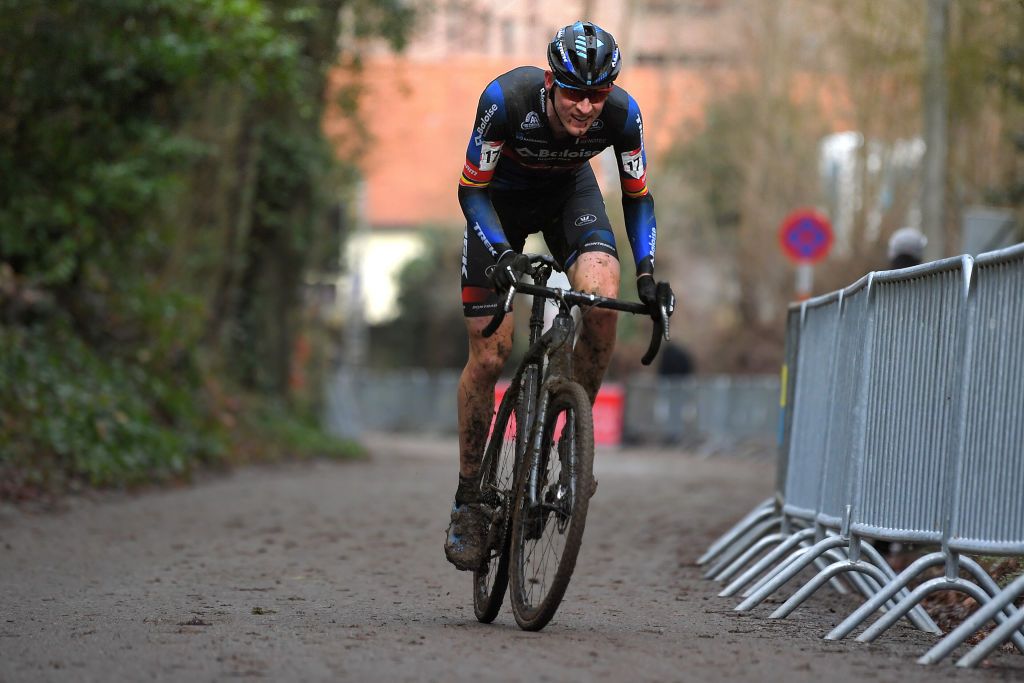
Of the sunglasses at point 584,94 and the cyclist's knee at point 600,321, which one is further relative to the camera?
the cyclist's knee at point 600,321

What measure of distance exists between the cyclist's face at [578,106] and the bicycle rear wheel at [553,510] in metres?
1.06

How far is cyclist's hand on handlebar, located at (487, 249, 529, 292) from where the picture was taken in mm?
6258

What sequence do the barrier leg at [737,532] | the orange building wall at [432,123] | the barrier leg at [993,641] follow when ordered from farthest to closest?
1. the orange building wall at [432,123]
2. the barrier leg at [737,532]
3. the barrier leg at [993,641]

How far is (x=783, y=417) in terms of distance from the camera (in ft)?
32.6

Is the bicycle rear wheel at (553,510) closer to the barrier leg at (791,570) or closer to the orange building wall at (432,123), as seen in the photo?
the barrier leg at (791,570)

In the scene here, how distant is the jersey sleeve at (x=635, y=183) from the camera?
6.77 metres

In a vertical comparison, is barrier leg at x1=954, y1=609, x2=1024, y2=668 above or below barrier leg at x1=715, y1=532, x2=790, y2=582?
above

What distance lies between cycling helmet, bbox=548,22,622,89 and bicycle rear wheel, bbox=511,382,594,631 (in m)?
1.18

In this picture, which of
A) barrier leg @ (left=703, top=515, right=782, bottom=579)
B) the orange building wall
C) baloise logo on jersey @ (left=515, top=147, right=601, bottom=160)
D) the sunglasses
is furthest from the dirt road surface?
the orange building wall

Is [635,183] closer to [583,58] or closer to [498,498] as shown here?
[583,58]

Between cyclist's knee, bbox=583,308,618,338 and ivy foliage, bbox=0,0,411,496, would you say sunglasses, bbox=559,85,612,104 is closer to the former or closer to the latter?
cyclist's knee, bbox=583,308,618,338

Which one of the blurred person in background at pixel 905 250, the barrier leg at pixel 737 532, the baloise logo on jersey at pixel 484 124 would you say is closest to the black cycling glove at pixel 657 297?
the baloise logo on jersey at pixel 484 124

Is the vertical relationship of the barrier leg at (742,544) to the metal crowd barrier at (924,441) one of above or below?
below

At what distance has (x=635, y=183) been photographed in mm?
6859
